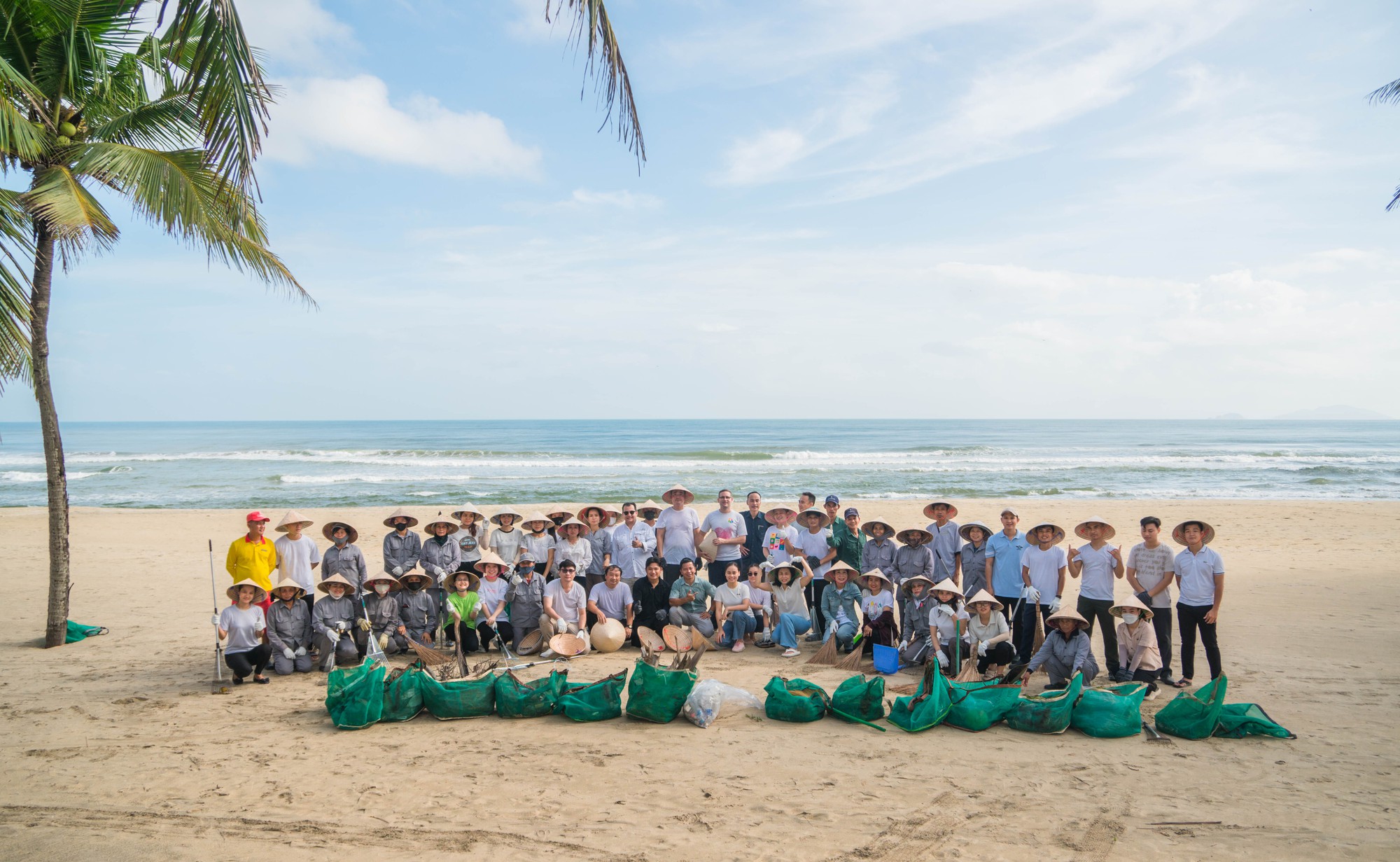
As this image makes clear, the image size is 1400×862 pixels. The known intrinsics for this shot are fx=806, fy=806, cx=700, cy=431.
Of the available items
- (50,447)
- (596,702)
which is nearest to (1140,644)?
(596,702)

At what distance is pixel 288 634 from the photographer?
7.18 m

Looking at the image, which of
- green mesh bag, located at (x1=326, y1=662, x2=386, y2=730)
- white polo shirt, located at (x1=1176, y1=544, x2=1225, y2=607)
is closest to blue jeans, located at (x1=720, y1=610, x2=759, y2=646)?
green mesh bag, located at (x1=326, y1=662, x2=386, y2=730)

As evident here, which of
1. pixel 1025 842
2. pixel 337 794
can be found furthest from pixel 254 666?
pixel 1025 842

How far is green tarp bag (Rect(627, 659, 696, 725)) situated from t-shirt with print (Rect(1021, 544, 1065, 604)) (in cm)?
321

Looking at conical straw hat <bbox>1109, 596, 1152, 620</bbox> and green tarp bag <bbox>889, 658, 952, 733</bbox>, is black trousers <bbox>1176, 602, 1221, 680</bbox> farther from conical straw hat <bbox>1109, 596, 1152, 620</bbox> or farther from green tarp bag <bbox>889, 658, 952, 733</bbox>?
green tarp bag <bbox>889, 658, 952, 733</bbox>

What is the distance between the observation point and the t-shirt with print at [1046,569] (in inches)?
270

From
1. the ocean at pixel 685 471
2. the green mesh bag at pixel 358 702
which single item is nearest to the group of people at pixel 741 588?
the green mesh bag at pixel 358 702

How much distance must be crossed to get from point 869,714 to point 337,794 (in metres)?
A: 3.47

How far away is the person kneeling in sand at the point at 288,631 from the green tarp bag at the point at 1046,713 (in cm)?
590

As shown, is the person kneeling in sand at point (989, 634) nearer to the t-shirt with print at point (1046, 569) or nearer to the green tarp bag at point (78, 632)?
the t-shirt with print at point (1046, 569)

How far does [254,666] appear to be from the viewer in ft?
22.5

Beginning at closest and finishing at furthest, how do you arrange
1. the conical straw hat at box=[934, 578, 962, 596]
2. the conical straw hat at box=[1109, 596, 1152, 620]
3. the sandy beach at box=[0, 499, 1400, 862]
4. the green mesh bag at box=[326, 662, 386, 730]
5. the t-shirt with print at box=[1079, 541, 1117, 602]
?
the sandy beach at box=[0, 499, 1400, 862]
the green mesh bag at box=[326, 662, 386, 730]
the conical straw hat at box=[1109, 596, 1152, 620]
the t-shirt with print at box=[1079, 541, 1117, 602]
the conical straw hat at box=[934, 578, 962, 596]

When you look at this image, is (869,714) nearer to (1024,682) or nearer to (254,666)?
(1024,682)

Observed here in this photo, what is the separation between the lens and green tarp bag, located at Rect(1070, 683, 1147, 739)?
545 cm
